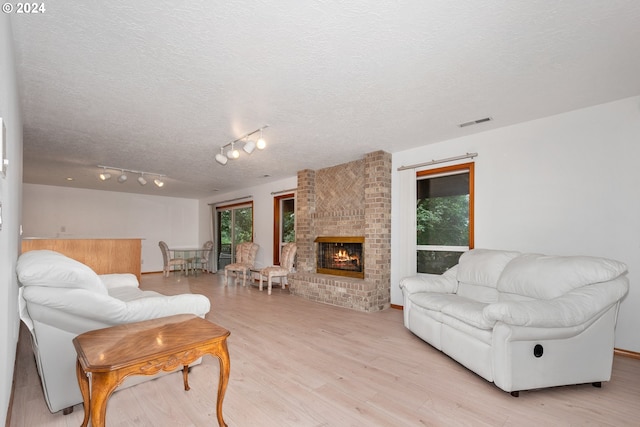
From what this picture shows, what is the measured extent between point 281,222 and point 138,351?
19.1 feet

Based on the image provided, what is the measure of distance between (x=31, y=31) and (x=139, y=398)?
8.53 feet

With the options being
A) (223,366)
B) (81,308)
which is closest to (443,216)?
(223,366)

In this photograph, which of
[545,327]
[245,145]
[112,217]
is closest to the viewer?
[545,327]

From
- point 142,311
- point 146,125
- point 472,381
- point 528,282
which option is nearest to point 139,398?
point 142,311

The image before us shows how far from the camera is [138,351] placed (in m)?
1.43

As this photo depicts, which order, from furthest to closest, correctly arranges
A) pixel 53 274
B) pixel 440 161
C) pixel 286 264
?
pixel 286 264
pixel 440 161
pixel 53 274

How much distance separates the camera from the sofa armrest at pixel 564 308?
2.15 m

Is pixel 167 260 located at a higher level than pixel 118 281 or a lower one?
lower

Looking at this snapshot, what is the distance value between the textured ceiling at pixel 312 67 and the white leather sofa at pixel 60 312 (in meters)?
1.57

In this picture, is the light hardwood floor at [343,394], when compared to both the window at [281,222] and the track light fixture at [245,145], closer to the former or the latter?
the track light fixture at [245,145]

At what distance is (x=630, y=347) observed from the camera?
2932mm

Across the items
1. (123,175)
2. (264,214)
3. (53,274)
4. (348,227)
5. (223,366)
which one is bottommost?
(223,366)

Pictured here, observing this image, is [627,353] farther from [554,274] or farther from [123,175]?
[123,175]

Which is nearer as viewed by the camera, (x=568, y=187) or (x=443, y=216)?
(x=568, y=187)
